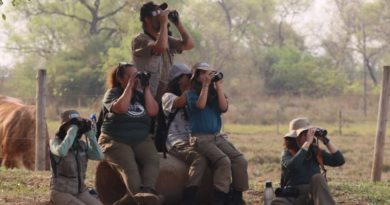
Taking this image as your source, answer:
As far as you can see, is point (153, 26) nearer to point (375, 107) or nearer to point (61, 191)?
point (61, 191)

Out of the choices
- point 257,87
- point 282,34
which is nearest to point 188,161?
point 257,87

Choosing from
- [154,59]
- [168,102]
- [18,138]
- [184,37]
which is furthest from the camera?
[18,138]

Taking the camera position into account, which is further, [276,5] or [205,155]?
[276,5]

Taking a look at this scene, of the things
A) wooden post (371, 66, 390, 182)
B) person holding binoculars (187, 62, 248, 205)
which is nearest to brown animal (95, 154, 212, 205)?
person holding binoculars (187, 62, 248, 205)

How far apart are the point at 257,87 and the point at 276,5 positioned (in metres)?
18.7

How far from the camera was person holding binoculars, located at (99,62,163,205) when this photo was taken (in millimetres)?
7508

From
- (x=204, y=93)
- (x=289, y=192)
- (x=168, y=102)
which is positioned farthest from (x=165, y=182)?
(x=289, y=192)

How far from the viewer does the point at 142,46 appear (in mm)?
8250

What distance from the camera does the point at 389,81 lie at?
1088cm

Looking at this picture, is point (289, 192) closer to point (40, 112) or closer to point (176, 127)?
point (176, 127)

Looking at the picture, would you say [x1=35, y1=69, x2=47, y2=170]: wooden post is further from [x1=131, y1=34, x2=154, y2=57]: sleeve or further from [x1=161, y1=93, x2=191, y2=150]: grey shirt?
[x1=161, y1=93, x2=191, y2=150]: grey shirt

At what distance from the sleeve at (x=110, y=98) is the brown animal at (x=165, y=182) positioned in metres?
0.64

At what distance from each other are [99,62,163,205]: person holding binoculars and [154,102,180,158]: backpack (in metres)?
0.40

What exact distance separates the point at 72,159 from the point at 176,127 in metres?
1.33
